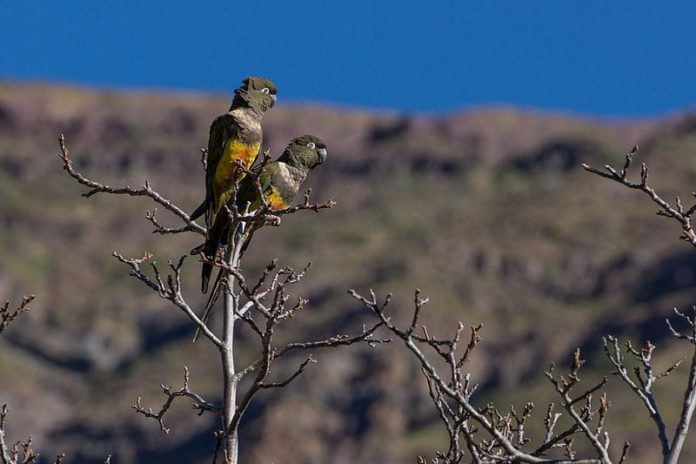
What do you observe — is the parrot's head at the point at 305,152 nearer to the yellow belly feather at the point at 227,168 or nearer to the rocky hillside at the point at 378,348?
the yellow belly feather at the point at 227,168

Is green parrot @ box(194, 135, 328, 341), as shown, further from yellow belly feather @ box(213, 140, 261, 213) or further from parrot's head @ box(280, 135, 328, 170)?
yellow belly feather @ box(213, 140, 261, 213)

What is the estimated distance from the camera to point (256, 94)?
45.5ft

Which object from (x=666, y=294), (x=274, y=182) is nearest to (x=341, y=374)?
(x=666, y=294)

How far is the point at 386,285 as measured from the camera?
17312 cm

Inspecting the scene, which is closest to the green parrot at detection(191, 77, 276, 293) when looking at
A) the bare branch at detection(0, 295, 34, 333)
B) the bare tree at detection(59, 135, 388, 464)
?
the bare tree at detection(59, 135, 388, 464)

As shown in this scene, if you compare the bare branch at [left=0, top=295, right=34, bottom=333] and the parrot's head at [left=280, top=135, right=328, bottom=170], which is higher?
the parrot's head at [left=280, top=135, right=328, bottom=170]

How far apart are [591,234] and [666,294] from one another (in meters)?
Answer: 18.1

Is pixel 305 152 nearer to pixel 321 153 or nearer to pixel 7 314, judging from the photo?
pixel 321 153

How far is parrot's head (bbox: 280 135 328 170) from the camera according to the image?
47.3 feet

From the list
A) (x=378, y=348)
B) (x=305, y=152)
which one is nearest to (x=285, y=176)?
(x=305, y=152)

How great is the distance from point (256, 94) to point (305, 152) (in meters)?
1.00

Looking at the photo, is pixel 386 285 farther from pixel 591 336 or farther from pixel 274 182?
pixel 274 182

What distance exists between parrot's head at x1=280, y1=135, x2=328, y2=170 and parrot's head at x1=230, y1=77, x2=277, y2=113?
640mm

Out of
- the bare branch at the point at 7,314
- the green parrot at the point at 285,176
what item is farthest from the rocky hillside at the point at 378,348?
the bare branch at the point at 7,314
